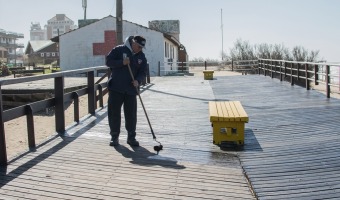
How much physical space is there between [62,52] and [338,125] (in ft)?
93.3

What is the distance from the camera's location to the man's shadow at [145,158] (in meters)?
5.11

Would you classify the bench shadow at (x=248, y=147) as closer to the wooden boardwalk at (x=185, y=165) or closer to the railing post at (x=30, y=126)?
the wooden boardwalk at (x=185, y=165)

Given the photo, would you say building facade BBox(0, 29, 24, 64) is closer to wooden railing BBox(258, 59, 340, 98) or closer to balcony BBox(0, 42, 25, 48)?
balcony BBox(0, 42, 25, 48)

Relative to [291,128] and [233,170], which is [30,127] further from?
[291,128]

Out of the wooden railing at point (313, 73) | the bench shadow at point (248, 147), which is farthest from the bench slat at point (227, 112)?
the wooden railing at point (313, 73)

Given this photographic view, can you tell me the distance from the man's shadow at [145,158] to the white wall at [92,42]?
2546 cm

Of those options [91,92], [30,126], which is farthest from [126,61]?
[91,92]

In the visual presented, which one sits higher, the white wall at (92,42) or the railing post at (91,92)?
the white wall at (92,42)

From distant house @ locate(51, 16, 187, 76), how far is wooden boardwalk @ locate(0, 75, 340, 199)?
78.5ft

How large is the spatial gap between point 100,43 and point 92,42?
638 mm

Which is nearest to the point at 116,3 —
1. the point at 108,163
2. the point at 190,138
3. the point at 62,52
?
the point at 190,138

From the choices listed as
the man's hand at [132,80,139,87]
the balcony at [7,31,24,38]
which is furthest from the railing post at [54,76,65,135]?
the balcony at [7,31,24,38]

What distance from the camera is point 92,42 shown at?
3225cm

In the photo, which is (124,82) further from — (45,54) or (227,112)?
(45,54)
